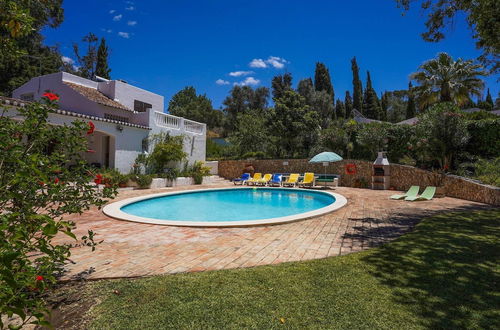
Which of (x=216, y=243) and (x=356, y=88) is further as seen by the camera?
(x=356, y=88)

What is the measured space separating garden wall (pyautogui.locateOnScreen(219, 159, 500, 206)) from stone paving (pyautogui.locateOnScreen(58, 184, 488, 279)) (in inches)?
198

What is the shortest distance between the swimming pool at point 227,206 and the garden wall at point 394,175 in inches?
195

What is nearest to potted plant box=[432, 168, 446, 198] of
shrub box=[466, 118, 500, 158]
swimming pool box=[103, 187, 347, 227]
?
shrub box=[466, 118, 500, 158]

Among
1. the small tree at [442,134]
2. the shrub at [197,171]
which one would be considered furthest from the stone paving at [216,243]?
the shrub at [197,171]

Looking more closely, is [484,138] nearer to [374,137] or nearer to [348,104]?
[374,137]

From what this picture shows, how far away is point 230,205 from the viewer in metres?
14.4

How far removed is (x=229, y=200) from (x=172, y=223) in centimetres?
814

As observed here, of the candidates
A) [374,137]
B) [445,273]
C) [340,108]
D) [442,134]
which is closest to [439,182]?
[442,134]

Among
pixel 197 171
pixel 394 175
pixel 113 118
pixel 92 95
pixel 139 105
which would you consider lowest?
pixel 197 171

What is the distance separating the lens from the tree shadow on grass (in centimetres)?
324

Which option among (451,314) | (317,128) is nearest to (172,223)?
(451,314)

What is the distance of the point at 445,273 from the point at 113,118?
71.2 ft

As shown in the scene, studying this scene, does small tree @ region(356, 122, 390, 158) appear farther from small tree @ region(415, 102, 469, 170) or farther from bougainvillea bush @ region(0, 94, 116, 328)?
bougainvillea bush @ region(0, 94, 116, 328)

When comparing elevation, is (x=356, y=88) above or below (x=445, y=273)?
above
